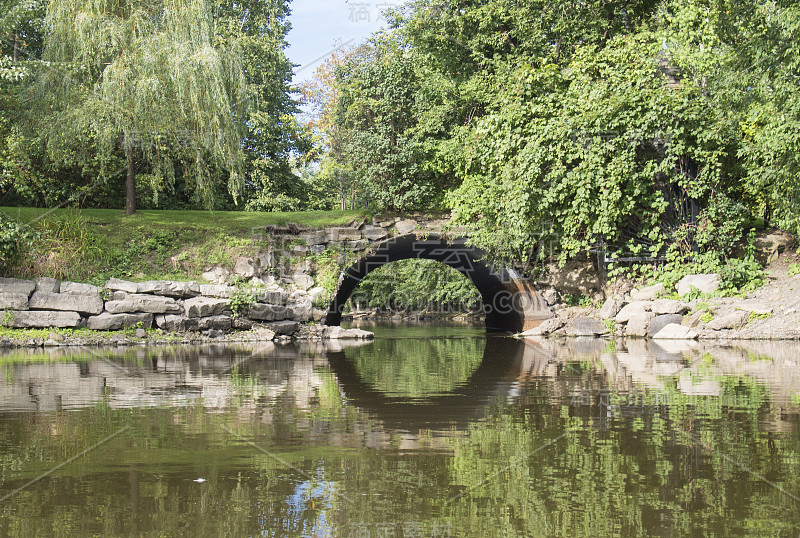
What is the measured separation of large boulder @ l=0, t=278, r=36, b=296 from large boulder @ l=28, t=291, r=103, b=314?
19 cm

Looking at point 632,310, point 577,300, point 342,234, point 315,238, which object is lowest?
point 632,310

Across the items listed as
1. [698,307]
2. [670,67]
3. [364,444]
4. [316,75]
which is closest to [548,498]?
[364,444]

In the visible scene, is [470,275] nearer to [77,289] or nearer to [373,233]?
[373,233]

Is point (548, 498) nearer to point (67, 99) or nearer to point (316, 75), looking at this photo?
point (67, 99)

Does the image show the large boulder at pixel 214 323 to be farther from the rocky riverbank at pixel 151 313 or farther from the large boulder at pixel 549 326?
the large boulder at pixel 549 326

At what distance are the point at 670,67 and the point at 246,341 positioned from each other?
1436 cm

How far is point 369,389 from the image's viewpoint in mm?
8281

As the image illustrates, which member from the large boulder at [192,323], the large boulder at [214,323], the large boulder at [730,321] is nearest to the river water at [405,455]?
the large boulder at [730,321]

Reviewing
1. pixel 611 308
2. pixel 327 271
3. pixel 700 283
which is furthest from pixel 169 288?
pixel 700 283

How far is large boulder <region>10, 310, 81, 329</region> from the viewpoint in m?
17.1

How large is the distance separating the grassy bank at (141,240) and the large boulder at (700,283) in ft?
31.7

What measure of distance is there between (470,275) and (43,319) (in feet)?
46.6

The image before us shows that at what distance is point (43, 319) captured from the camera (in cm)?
1728

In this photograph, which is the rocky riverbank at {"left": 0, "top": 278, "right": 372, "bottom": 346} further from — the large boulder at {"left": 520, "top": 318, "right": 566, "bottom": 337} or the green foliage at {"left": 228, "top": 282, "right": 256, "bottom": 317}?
the large boulder at {"left": 520, "top": 318, "right": 566, "bottom": 337}
